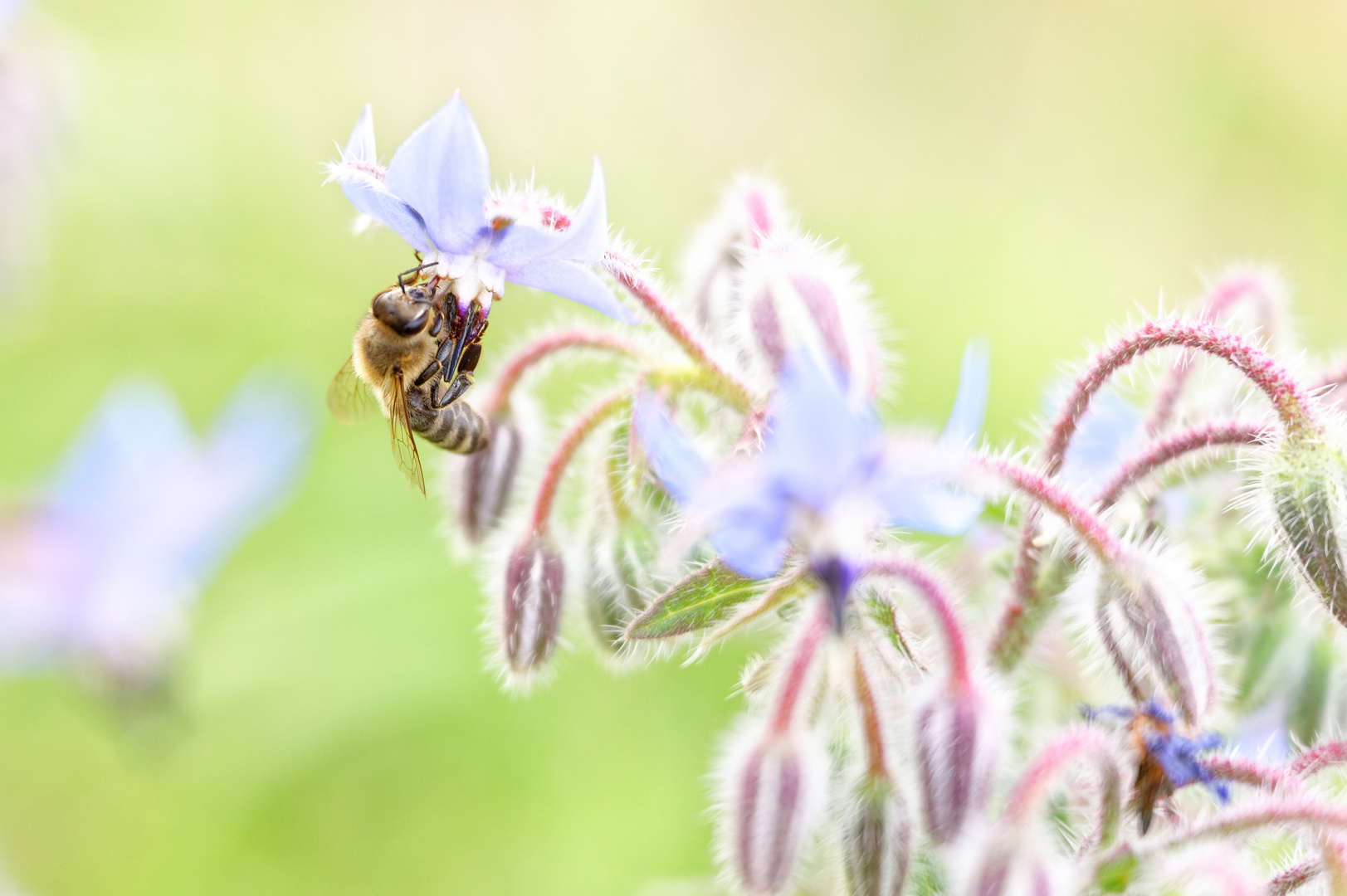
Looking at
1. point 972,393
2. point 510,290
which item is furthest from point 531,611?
point 510,290

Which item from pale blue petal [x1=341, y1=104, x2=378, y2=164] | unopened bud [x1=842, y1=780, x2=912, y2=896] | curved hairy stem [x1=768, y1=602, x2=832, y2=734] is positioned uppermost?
pale blue petal [x1=341, y1=104, x2=378, y2=164]

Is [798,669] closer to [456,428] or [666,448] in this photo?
[666,448]

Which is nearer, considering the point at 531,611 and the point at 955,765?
the point at 955,765

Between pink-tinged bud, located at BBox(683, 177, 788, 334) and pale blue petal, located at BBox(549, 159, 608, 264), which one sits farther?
pink-tinged bud, located at BBox(683, 177, 788, 334)

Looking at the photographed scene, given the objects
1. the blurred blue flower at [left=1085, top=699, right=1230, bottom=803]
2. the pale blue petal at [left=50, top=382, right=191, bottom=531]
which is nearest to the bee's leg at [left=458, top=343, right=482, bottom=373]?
the blurred blue flower at [left=1085, top=699, right=1230, bottom=803]

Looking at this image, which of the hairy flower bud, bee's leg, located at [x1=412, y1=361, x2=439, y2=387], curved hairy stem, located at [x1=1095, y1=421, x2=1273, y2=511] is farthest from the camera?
bee's leg, located at [x1=412, y1=361, x2=439, y2=387]

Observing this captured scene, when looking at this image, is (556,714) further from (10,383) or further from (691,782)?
(10,383)

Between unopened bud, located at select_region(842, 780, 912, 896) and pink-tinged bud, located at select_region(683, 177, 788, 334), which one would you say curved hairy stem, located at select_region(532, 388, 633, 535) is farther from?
unopened bud, located at select_region(842, 780, 912, 896)
